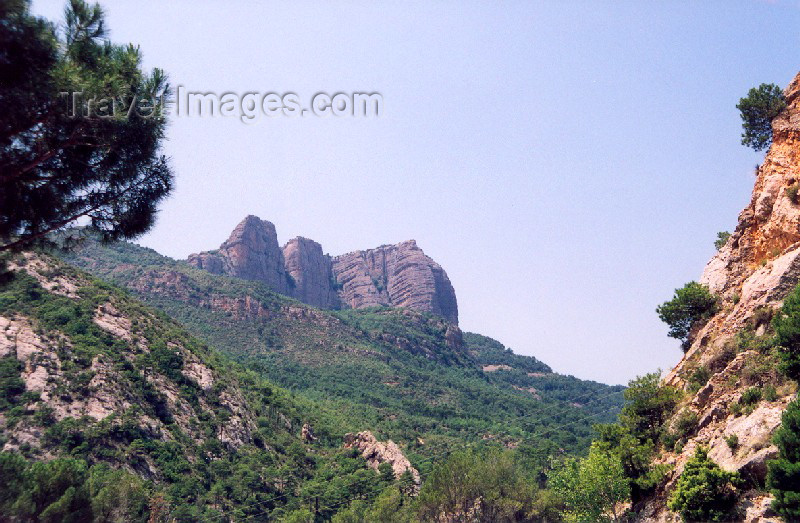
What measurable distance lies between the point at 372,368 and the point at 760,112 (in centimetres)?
8205

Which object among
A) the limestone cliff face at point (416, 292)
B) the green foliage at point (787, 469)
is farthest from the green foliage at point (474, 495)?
the limestone cliff face at point (416, 292)

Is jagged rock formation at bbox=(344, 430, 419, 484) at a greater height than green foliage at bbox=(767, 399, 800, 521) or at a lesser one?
lesser

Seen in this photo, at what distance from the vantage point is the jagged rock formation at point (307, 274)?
16362 cm

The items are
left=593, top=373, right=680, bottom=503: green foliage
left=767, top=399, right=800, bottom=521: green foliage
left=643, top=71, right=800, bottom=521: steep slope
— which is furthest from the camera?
left=593, top=373, right=680, bottom=503: green foliage

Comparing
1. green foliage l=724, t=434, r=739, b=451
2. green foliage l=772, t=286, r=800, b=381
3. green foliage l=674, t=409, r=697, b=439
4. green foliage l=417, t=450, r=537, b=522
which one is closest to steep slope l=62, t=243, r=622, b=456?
green foliage l=417, t=450, r=537, b=522

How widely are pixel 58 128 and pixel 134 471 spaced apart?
121ft

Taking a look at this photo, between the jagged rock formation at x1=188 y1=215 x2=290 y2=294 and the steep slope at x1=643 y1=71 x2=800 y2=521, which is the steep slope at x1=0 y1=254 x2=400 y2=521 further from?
the jagged rock formation at x1=188 y1=215 x2=290 y2=294

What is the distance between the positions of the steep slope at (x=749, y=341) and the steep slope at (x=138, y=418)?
83.8ft

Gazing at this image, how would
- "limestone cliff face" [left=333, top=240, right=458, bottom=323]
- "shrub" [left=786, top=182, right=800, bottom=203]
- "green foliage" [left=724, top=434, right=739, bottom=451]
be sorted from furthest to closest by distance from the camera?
"limestone cliff face" [left=333, top=240, right=458, bottom=323]
"shrub" [left=786, top=182, right=800, bottom=203]
"green foliage" [left=724, top=434, right=739, bottom=451]

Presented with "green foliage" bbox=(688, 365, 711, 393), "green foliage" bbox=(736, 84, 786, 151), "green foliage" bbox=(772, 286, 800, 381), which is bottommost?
"green foliage" bbox=(688, 365, 711, 393)

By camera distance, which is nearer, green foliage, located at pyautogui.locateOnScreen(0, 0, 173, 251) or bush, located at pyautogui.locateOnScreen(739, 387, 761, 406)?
green foliage, located at pyautogui.locateOnScreen(0, 0, 173, 251)

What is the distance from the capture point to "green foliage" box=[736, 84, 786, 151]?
2622 centimetres

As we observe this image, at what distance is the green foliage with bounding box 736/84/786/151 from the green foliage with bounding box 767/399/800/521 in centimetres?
1871

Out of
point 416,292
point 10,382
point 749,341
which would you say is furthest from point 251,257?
point 749,341
